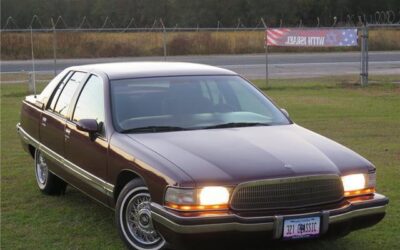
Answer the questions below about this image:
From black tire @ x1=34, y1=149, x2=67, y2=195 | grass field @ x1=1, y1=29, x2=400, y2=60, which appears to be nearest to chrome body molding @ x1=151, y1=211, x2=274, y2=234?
black tire @ x1=34, y1=149, x2=67, y2=195

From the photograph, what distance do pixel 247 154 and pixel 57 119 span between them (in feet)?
8.28

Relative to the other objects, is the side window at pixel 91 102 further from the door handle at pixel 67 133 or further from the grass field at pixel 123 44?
the grass field at pixel 123 44

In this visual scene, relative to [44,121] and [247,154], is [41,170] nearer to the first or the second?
[44,121]

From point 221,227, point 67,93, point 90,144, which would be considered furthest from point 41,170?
point 221,227

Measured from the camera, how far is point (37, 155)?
732 cm

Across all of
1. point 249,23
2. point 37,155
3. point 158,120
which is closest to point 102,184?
point 158,120

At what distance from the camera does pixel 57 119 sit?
6488 millimetres

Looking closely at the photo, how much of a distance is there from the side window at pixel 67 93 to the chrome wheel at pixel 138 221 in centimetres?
173

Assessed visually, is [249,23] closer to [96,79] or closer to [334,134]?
[334,134]

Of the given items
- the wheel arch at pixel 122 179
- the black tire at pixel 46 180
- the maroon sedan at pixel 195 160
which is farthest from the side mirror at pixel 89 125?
the black tire at pixel 46 180

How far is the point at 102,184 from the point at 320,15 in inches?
2581

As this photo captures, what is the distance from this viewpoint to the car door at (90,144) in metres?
5.41

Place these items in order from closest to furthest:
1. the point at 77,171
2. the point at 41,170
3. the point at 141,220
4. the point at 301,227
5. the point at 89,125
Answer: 1. the point at 301,227
2. the point at 141,220
3. the point at 89,125
4. the point at 77,171
5. the point at 41,170

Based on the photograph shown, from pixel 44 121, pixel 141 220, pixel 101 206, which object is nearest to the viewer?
pixel 141 220
